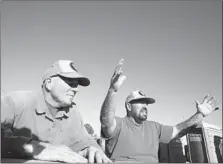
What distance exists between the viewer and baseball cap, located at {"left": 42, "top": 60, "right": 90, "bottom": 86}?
5.36ft

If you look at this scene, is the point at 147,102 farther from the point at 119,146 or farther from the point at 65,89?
the point at 65,89

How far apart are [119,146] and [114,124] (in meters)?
0.27

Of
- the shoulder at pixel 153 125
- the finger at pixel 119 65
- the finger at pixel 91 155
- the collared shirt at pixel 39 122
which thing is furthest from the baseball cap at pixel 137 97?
the finger at pixel 91 155

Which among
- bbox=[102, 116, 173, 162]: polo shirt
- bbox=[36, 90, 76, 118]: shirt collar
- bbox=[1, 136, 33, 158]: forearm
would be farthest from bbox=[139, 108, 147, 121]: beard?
bbox=[1, 136, 33, 158]: forearm

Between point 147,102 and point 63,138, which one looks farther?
point 147,102

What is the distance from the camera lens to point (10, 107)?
130 cm

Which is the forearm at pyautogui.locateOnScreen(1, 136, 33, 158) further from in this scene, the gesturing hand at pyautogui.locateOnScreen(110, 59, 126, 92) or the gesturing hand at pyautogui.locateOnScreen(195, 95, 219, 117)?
the gesturing hand at pyautogui.locateOnScreen(195, 95, 219, 117)

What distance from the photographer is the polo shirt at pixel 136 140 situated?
8.61 ft

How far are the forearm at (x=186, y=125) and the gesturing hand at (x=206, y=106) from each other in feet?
0.23

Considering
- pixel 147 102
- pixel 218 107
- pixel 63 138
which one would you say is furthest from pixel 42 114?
pixel 218 107

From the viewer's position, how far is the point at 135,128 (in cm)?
288

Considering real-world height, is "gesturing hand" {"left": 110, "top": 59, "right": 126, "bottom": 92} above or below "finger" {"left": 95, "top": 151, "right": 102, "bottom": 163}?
above

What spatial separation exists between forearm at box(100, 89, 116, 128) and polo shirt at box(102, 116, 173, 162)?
23 cm

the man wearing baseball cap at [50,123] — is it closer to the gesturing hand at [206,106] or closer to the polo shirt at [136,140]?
the polo shirt at [136,140]
